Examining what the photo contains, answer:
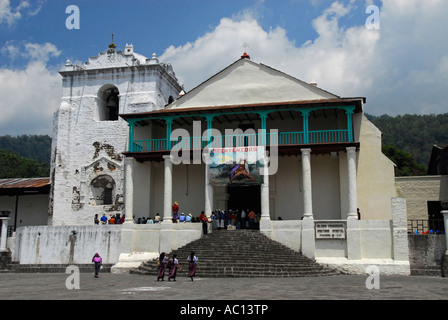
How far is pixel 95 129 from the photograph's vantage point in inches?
1174

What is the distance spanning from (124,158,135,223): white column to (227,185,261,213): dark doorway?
5.30 m

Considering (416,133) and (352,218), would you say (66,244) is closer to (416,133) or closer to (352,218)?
(352,218)

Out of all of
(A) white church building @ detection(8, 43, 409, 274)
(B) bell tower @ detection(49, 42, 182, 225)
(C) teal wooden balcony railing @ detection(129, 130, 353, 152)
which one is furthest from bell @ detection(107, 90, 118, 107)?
(C) teal wooden balcony railing @ detection(129, 130, 353, 152)

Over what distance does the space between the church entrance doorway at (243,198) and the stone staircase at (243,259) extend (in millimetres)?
4042

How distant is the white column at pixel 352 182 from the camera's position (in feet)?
73.6

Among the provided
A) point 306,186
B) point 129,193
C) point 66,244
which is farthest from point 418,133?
point 66,244

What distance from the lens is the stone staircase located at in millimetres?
19250

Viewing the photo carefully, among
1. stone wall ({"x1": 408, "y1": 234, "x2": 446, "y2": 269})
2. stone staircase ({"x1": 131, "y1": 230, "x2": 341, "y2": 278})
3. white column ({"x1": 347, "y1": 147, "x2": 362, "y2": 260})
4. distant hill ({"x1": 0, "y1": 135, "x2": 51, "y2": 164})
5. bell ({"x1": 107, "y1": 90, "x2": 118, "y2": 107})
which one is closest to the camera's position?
stone staircase ({"x1": 131, "y1": 230, "x2": 341, "y2": 278})

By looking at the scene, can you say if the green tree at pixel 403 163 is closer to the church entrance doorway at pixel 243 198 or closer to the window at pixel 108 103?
the church entrance doorway at pixel 243 198

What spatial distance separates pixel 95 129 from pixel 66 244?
8.06m

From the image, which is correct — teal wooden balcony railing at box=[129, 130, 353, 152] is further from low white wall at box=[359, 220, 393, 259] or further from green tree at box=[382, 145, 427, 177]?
green tree at box=[382, 145, 427, 177]

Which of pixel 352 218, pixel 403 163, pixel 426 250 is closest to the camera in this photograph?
pixel 426 250
